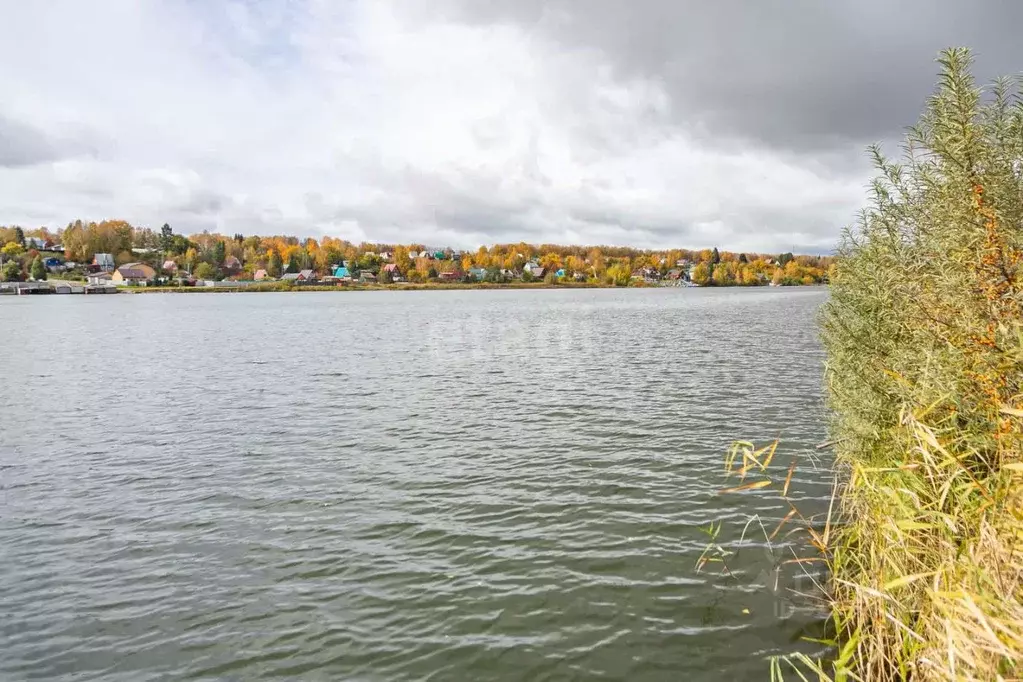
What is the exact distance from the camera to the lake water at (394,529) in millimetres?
9648

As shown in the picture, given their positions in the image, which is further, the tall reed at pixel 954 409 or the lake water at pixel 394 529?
the lake water at pixel 394 529

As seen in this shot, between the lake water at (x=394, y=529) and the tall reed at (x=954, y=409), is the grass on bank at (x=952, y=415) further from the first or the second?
the lake water at (x=394, y=529)

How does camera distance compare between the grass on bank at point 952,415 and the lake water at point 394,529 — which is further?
the lake water at point 394,529

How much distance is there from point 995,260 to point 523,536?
998 cm

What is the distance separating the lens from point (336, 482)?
17469mm

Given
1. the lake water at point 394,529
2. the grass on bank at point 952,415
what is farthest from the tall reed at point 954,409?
the lake water at point 394,529

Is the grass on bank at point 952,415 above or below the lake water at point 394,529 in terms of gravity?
above

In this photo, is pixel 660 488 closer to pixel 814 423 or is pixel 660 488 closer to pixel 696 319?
pixel 814 423

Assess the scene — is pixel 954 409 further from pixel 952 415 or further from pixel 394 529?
pixel 394 529

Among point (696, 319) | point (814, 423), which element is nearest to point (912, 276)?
point (814, 423)

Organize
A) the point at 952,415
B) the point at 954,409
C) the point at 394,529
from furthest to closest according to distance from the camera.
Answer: the point at 394,529 → the point at 954,409 → the point at 952,415

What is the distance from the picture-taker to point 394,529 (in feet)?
46.4

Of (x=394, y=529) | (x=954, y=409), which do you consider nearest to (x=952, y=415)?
(x=954, y=409)

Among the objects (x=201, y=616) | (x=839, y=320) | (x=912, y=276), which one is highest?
(x=912, y=276)
